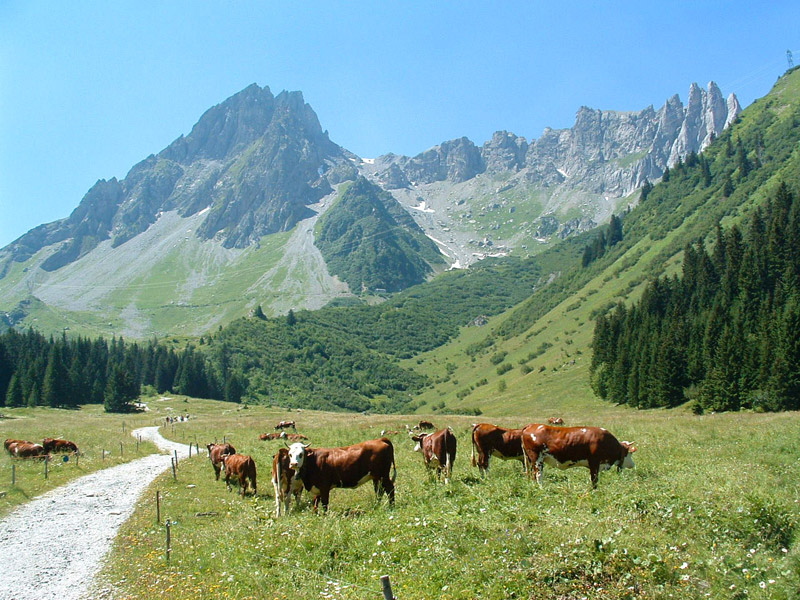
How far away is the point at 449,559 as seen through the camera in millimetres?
9953

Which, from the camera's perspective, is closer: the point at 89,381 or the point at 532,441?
the point at 532,441

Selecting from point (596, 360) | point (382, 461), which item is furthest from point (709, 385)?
point (382, 461)

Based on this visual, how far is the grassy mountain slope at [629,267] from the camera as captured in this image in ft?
384

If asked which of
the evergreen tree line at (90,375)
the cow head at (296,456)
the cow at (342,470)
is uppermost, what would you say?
the cow head at (296,456)

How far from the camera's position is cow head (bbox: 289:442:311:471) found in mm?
15173

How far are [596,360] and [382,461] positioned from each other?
9231cm

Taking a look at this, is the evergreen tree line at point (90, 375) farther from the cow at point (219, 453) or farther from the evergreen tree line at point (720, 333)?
the evergreen tree line at point (720, 333)

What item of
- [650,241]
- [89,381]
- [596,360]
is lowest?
[89,381]

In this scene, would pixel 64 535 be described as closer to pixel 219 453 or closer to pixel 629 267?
pixel 219 453

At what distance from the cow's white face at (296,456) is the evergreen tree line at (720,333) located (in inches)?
2222

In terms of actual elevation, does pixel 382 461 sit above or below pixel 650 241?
below

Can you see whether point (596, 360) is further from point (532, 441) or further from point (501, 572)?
point (501, 572)

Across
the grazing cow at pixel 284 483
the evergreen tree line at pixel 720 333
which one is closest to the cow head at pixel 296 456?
the grazing cow at pixel 284 483

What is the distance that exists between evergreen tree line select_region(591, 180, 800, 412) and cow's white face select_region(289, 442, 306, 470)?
56.4 m
